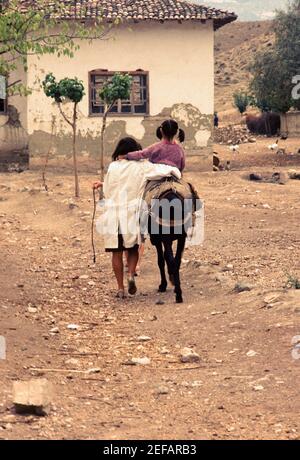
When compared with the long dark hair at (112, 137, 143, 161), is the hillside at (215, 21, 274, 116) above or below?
above

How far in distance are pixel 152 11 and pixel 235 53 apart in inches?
2188

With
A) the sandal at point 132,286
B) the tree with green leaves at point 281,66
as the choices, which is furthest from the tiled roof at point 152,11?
the sandal at point 132,286

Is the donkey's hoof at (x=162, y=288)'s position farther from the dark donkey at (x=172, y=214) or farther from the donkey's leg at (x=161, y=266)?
the dark donkey at (x=172, y=214)

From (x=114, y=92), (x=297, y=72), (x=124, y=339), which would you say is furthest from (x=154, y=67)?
(x=124, y=339)

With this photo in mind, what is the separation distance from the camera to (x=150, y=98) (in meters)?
26.8

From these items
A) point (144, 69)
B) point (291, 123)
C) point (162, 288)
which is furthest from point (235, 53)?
point (162, 288)

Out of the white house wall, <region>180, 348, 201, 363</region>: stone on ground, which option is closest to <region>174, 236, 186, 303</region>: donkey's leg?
<region>180, 348, 201, 363</region>: stone on ground

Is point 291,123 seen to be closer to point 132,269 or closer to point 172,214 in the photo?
point 132,269

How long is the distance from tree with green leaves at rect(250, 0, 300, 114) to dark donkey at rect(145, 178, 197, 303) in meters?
23.8

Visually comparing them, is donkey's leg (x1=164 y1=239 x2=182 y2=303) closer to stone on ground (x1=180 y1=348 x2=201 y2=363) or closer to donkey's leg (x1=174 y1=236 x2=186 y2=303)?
donkey's leg (x1=174 y1=236 x2=186 y2=303)

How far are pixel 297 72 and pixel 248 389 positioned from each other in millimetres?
27505

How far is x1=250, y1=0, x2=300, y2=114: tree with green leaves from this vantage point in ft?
111

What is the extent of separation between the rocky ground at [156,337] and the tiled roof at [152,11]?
32.7 feet
